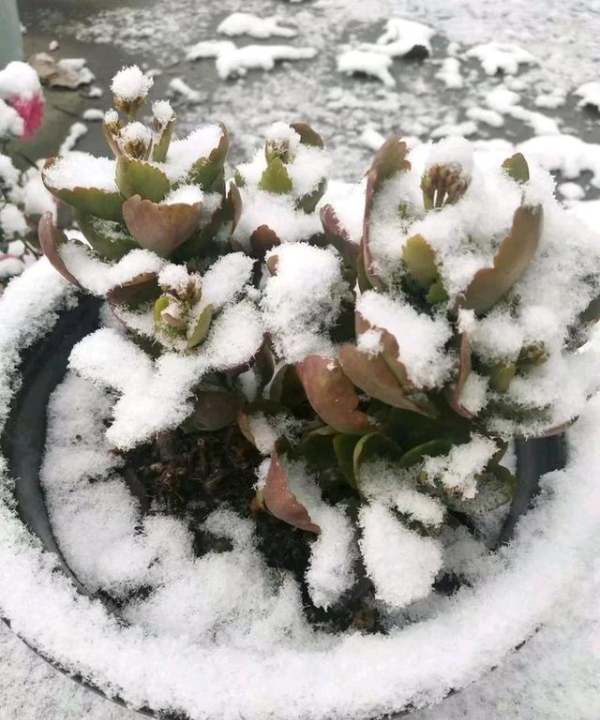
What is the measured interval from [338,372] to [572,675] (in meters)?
0.47

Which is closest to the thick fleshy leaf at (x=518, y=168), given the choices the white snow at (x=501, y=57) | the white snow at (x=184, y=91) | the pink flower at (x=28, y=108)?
the pink flower at (x=28, y=108)

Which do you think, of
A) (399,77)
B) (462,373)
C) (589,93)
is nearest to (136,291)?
(462,373)

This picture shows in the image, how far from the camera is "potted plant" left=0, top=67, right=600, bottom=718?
1.61 feet

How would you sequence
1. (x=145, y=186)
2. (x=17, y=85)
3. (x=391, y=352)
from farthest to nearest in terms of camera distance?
(x=17, y=85)
(x=145, y=186)
(x=391, y=352)

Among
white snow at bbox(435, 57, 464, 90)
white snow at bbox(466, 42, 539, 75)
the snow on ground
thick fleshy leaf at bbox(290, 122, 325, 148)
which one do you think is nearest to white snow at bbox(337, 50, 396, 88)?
the snow on ground

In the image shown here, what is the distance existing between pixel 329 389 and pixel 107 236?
23cm

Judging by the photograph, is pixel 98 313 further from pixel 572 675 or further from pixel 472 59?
pixel 472 59

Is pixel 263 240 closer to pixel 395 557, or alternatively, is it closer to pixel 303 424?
pixel 303 424

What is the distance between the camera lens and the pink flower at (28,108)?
1.06m

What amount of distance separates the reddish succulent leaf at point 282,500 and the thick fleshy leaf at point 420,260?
0.54 feet

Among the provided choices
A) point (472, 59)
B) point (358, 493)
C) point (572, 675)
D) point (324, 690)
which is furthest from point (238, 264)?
point (472, 59)

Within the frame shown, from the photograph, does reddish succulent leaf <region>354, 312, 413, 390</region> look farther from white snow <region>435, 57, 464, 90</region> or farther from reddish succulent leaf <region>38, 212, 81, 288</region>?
white snow <region>435, 57, 464, 90</region>

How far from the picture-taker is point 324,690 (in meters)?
0.49

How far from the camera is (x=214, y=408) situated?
61cm
